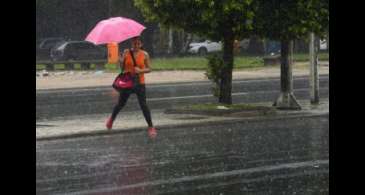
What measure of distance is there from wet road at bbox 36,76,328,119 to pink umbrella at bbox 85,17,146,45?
5342 mm

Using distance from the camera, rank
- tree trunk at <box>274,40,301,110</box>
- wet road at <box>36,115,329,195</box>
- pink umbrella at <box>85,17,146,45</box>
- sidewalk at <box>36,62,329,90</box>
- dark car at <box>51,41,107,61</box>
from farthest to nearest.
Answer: dark car at <box>51,41,107,61</box>, sidewalk at <box>36,62,329,90</box>, tree trunk at <box>274,40,301,110</box>, pink umbrella at <box>85,17,146,45</box>, wet road at <box>36,115,329,195</box>

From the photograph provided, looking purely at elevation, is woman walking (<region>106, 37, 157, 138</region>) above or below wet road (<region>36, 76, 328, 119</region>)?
above

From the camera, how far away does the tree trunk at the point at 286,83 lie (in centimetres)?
2483

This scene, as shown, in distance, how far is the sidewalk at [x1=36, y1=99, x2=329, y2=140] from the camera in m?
20.0

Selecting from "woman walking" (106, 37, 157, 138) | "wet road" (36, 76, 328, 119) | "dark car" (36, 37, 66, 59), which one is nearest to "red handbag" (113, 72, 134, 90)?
"woman walking" (106, 37, 157, 138)

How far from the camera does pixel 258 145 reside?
17.1 m

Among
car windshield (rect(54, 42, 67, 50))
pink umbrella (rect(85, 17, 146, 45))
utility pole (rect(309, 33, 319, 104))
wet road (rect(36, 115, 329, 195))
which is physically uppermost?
pink umbrella (rect(85, 17, 146, 45))

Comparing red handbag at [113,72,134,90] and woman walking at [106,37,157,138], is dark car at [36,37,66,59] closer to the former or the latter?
red handbag at [113,72,134,90]

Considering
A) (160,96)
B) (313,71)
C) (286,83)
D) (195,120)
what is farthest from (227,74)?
(160,96)

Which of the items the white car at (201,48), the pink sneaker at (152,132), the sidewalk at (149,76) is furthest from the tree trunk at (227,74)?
the white car at (201,48)

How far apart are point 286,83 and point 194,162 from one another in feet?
34.4
